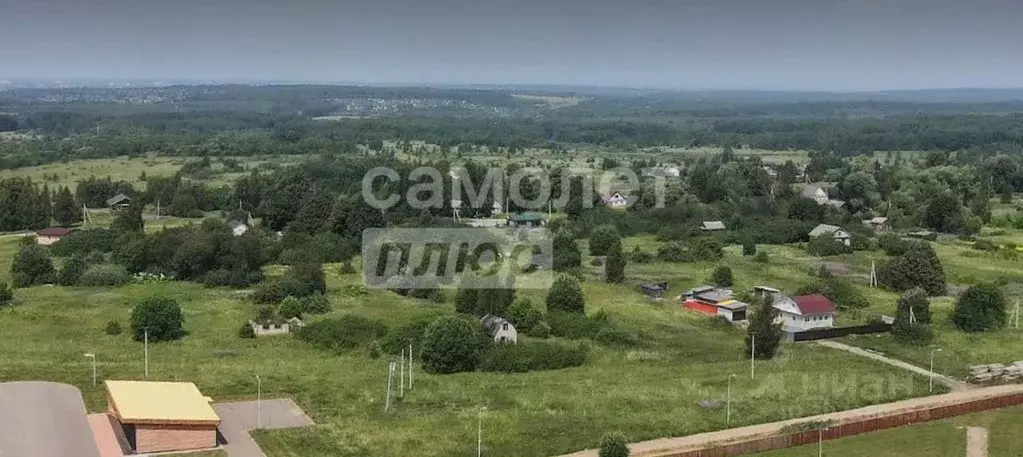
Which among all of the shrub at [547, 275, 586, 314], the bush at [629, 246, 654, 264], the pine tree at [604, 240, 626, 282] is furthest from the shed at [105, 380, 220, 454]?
the bush at [629, 246, 654, 264]

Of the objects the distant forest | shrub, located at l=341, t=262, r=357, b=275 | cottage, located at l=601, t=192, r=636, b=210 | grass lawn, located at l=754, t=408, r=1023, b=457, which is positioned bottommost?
shrub, located at l=341, t=262, r=357, b=275

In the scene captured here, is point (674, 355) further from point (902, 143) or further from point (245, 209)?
point (902, 143)

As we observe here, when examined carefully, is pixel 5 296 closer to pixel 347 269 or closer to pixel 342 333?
pixel 347 269

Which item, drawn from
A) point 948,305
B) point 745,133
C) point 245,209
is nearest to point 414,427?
point 948,305

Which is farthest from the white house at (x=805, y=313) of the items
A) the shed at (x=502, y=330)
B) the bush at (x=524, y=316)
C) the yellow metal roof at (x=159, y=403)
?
the yellow metal roof at (x=159, y=403)

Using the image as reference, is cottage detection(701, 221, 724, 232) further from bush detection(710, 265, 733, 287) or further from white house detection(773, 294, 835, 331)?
white house detection(773, 294, 835, 331)
